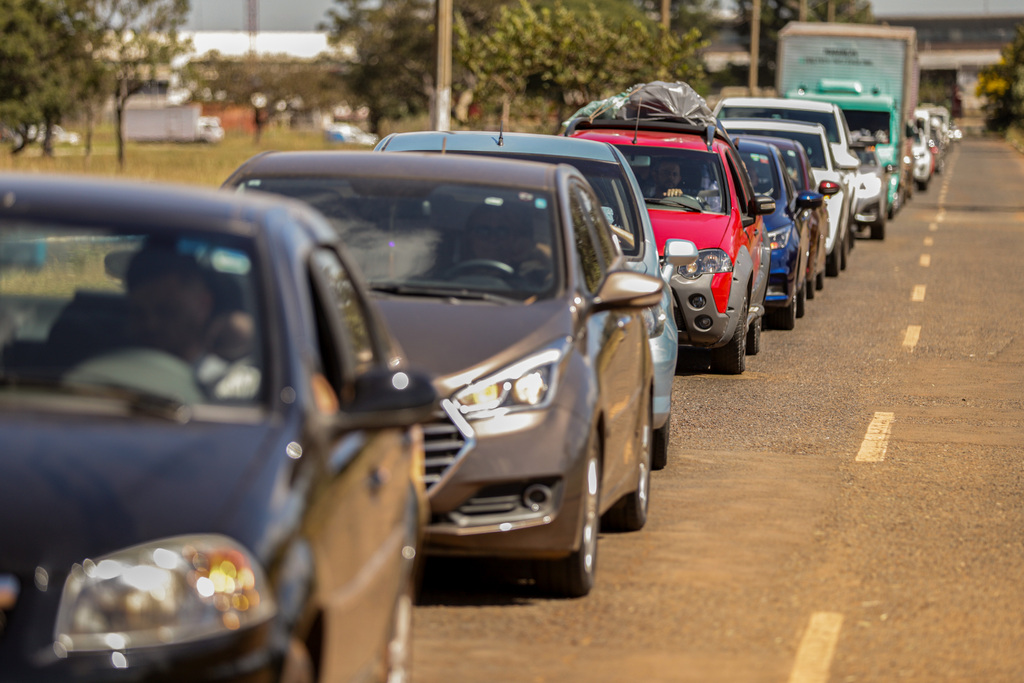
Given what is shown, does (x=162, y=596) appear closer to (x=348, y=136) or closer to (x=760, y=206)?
(x=760, y=206)

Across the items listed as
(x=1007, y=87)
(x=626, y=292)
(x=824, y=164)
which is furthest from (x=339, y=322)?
(x=1007, y=87)

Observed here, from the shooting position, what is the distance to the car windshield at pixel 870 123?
3219 cm

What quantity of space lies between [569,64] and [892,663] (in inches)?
1309

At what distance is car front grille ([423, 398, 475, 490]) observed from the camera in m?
5.79

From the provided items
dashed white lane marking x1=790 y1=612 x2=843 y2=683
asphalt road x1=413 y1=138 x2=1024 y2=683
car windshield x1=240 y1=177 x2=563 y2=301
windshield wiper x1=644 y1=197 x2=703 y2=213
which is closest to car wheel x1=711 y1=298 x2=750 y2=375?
asphalt road x1=413 y1=138 x2=1024 y2=683

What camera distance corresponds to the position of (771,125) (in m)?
21.9

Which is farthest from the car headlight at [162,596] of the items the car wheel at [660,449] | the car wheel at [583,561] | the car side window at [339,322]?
the car wheel at [660,449]

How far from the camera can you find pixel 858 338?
15.4m

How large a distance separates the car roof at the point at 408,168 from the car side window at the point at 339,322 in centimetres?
257

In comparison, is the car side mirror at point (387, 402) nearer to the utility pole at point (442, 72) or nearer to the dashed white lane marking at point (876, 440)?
the dashed white lane marking at point (876, 440)

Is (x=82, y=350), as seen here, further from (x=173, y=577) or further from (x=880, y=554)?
(x=880, y=554)

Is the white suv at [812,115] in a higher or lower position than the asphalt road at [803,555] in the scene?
higher

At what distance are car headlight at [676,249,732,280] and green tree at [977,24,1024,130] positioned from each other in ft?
323

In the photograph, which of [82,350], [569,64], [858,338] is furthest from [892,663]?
[569,64]
